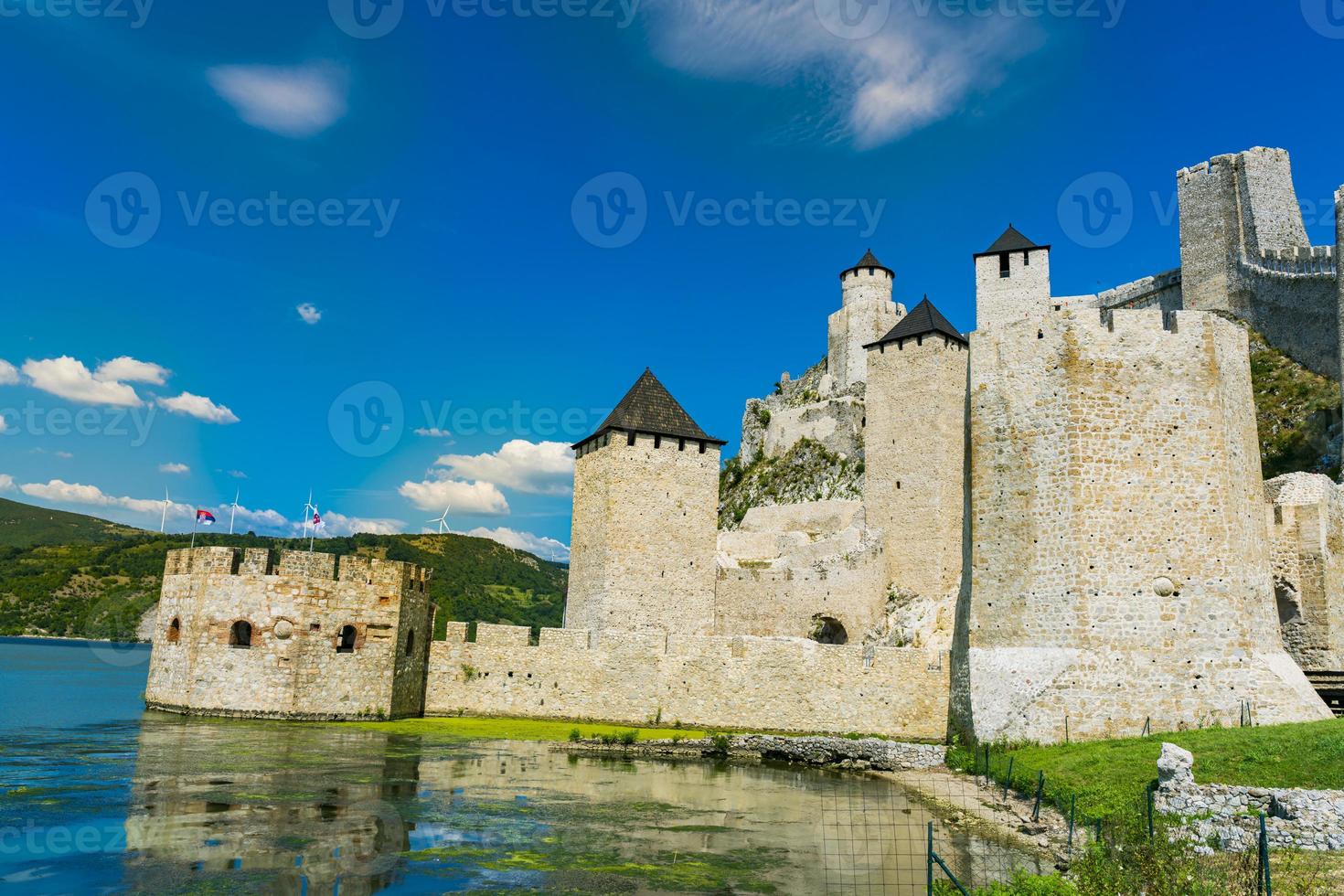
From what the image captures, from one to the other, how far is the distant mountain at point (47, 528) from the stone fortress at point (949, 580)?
12101cm

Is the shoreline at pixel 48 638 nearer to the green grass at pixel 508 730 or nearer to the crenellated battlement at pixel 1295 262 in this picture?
the green grass at pixel 508 730

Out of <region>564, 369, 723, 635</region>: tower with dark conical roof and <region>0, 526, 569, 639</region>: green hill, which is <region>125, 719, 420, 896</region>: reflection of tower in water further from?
<region>0, 526, 569, 639</region>: green hill

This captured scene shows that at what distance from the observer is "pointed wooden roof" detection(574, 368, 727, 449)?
95.3 ft

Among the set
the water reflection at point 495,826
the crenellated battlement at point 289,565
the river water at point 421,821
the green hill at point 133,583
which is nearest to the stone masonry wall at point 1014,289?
the river water at point 421,821

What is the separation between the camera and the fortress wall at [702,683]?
2072 centimetres

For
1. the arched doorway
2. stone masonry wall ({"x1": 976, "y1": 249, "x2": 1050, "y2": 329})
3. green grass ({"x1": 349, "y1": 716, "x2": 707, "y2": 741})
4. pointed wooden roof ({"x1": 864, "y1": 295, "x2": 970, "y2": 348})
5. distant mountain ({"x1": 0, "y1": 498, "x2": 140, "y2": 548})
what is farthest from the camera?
distant mountain ({"x1": 0, "y1": 498, "x2": 140, "y2": 548})

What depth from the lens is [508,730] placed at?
21594mm

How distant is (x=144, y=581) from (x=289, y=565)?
7973 centimetres

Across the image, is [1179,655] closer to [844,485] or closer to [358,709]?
[358,709]

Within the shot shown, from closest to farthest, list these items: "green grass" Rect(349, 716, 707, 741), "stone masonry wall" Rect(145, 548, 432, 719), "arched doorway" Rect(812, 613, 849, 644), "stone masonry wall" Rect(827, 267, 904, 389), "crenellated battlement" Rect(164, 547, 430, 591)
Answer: "green grass" Rect(349, 716, 707, 741)
"stone masonry wall" Rect(145, 548, 432, 719)
"crenellated battlement" Rect(164, 547, 430, 591)
"arched doorway" Rect(812, 613, 849, 644)
"stone masonry wall" Rect(827, 267, 904, 389)

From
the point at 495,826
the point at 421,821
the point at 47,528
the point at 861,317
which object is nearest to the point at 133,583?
the point at 47,528

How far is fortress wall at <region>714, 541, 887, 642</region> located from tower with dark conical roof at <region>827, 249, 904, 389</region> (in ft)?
79.2

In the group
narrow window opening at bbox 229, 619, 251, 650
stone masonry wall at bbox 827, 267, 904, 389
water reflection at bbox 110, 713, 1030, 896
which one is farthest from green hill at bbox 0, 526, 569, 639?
water reflection at bbox 110, 713, 1030, 896

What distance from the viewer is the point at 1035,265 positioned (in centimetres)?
3984
